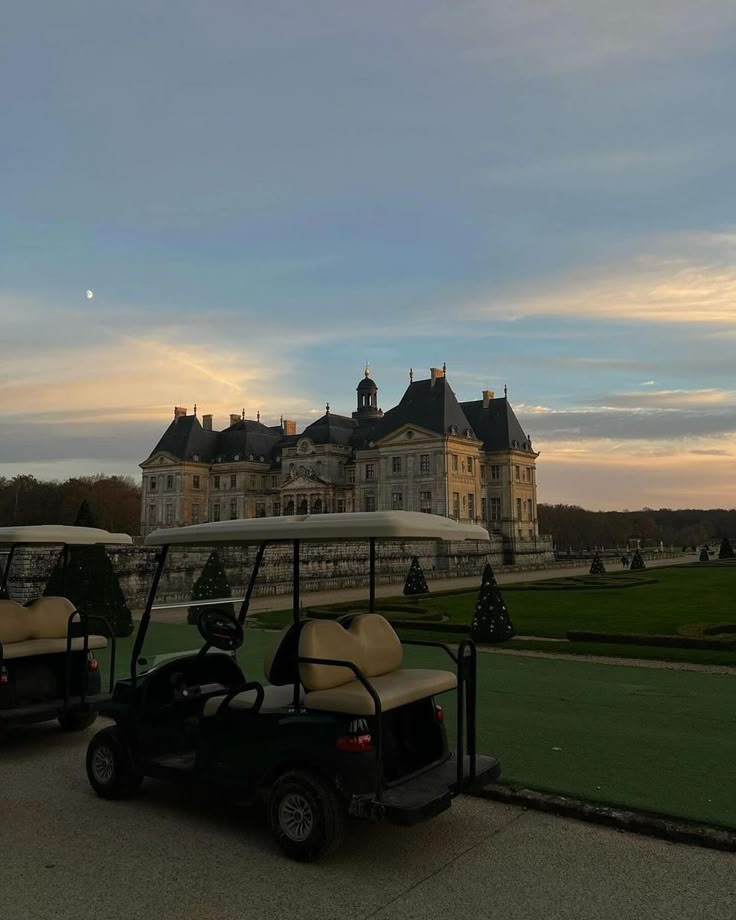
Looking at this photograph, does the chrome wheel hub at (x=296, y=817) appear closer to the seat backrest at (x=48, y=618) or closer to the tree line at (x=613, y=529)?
the seat backrest at (x=48, y=618)

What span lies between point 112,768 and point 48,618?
2.53m

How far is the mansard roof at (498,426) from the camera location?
259 ft

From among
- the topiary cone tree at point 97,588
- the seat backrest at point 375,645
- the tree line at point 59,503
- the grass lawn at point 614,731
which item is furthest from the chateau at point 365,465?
the seat backrest at point 375,645

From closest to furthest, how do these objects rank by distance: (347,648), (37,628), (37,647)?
(347,648)
(37,647)
(37,628)

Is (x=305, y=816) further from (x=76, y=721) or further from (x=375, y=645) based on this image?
(x=76, y=721)

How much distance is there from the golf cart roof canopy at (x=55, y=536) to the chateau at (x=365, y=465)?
64.0 meters

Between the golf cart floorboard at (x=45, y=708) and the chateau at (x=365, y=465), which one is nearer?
the golf cart floorboard at (x=45, y=708)

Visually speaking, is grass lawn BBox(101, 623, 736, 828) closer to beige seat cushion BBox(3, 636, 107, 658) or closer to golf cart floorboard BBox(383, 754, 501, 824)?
golf cart floorboard BBox(383, 754, 501, 824)

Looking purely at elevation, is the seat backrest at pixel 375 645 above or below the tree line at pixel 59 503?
below

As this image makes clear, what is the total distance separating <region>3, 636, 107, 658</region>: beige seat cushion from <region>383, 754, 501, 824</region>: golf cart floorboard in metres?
3.96

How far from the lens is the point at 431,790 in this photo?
4410mm

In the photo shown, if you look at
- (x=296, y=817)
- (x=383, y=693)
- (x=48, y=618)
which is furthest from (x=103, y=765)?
(x=48, y=618)

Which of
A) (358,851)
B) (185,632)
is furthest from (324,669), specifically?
(185,632)

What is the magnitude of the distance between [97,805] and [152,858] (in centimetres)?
112
